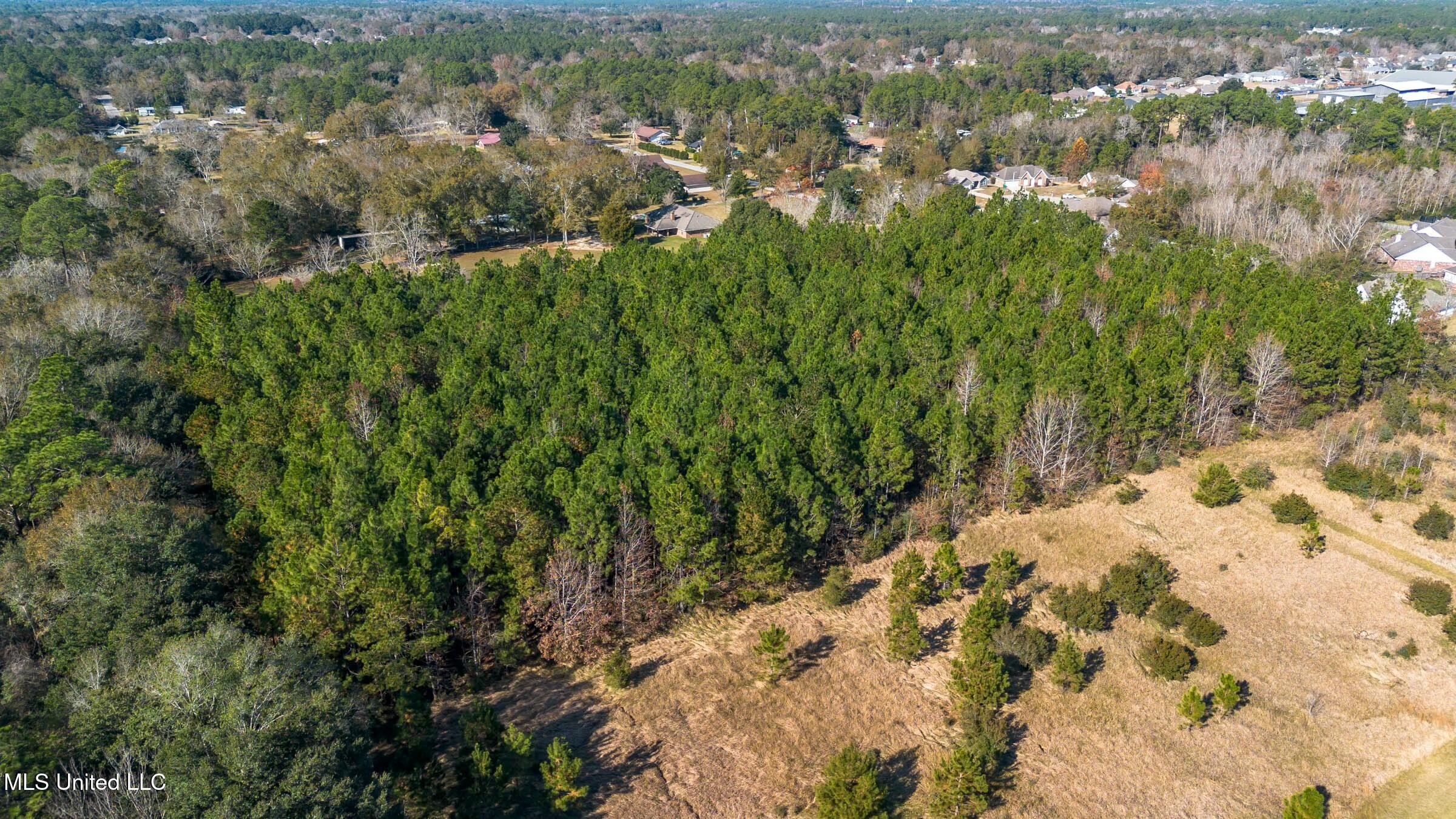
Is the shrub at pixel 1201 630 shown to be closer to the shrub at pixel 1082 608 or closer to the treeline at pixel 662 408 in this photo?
the shrub at pixel 1082 608

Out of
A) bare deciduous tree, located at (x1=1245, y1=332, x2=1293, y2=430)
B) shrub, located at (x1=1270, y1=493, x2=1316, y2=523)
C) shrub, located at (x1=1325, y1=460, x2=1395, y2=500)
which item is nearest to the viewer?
shrub, located at (x1=1270, y1=493, x2=1316, y2=523)

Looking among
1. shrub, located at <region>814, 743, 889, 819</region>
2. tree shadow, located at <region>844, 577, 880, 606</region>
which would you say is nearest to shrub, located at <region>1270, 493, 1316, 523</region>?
tree shadow, located at <region>844, 577, 880, 606</region>

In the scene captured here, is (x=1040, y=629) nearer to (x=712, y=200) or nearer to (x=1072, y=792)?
(x=1072, y=792)

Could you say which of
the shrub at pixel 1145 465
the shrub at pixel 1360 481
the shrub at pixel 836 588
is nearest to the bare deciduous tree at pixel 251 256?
the shrub at pixel 836 588

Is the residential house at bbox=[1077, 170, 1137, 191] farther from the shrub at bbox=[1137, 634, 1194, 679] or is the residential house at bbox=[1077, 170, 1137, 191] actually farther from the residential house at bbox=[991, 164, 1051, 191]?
the shrub at bbox=[1137, 634, 1194, 679]

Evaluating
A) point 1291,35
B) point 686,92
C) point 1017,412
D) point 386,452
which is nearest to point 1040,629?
point 1017,412

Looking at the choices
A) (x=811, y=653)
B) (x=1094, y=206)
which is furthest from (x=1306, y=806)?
(x=1094, y=206)

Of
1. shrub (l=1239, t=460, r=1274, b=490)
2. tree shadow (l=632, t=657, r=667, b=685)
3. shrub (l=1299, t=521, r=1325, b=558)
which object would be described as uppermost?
shrub (l=1239, t=460, r=1274, b=490)
